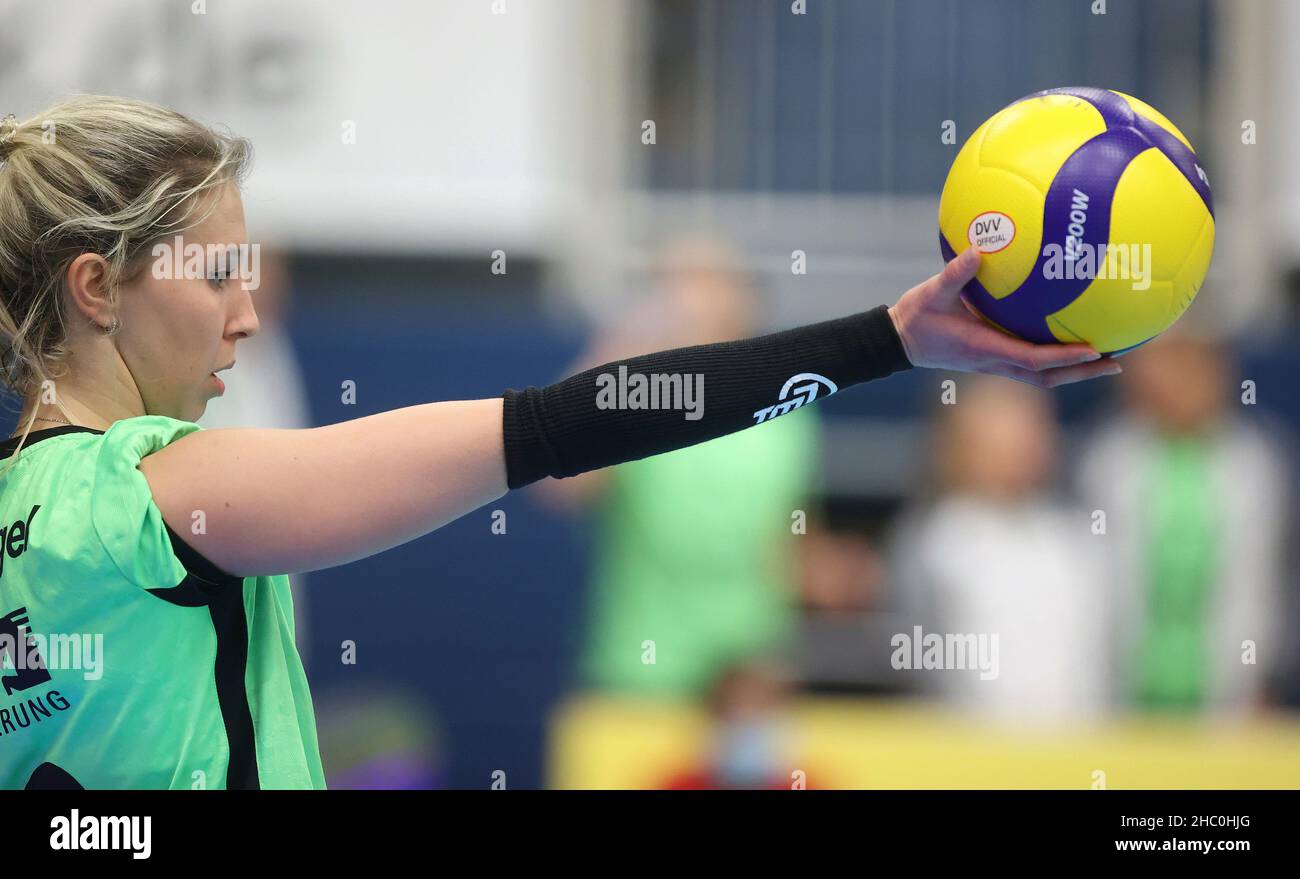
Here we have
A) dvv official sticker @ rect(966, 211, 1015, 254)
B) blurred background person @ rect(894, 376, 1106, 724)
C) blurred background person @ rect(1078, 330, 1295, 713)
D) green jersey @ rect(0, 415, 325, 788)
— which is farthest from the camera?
blurred background person @ rect(1078, 330, 1295, 713)

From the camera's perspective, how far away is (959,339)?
6.73 feet

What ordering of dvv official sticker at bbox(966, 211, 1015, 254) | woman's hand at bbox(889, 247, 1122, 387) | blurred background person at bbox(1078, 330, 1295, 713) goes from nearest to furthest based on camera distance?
woman's hand at bbox(889, 247, 1122, 387) < dvv official sticker at bbox(966, 211, 1015, 254) < blurred background person at bbox(1078, 330, 1295, 713)

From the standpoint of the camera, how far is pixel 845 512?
629 cm

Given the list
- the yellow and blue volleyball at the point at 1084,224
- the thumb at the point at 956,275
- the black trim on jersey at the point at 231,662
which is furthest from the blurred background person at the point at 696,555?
the black trim on jersey at the point at 231,662

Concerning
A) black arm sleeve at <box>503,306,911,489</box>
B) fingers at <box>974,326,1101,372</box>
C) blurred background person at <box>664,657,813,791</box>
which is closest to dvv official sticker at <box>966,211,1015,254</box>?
fingers at <box>974,326,1101,372</box>

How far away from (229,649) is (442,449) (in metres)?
0.38

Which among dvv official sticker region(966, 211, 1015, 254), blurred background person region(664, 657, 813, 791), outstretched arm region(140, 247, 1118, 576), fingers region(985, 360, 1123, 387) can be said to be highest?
dvv official sticker region(966, 211, 1015, 254)

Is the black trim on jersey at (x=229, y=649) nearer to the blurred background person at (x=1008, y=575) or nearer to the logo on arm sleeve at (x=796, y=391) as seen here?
the logo on arm sleeve at (x=796, y=391)

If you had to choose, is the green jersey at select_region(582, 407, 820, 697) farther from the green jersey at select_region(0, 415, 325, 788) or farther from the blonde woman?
the green jersey at select_region(0, 415, 325, 788)

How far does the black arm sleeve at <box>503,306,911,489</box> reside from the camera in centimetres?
184

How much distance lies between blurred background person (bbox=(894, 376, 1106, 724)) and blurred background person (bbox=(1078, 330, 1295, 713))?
0.22 m

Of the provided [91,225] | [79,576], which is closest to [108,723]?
[79,576]

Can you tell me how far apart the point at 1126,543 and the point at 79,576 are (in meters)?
4.57
